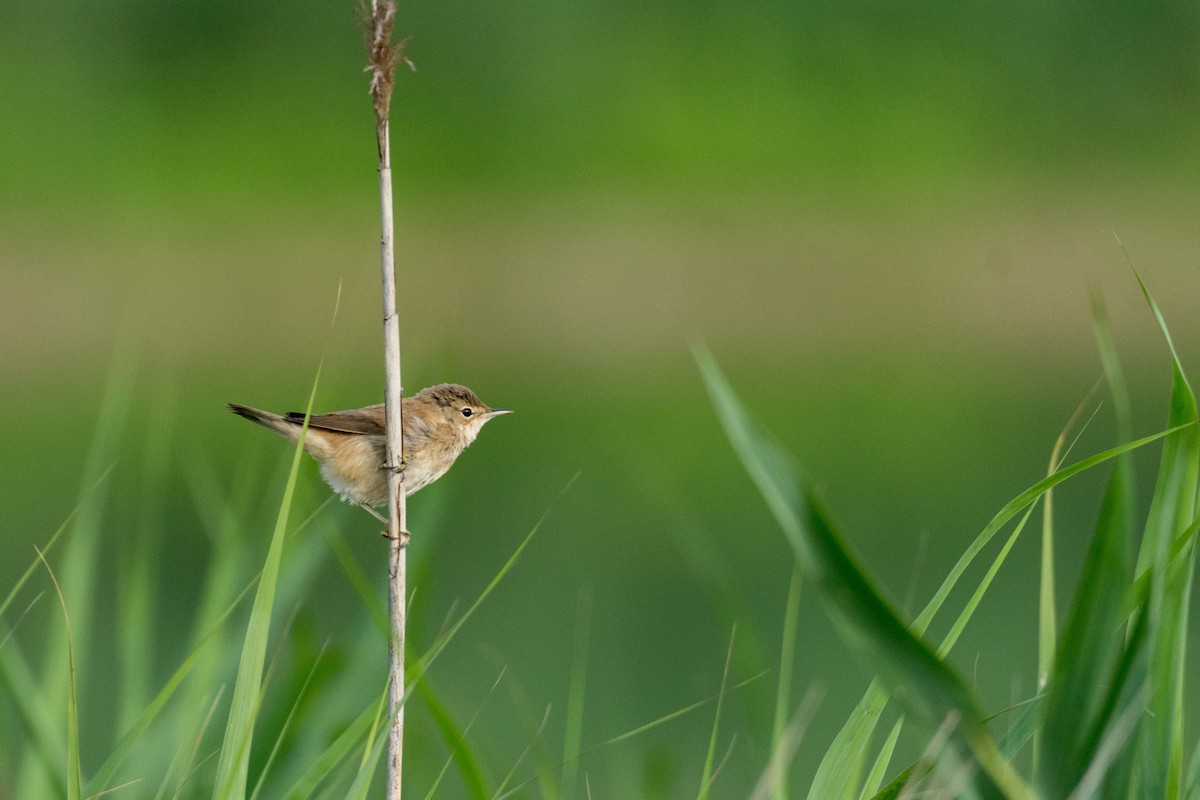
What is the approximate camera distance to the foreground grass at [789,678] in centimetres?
186

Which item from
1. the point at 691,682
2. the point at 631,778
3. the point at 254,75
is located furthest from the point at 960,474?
the point at 254,75

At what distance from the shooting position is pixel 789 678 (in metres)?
2.34

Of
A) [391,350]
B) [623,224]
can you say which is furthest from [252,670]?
[623,224]

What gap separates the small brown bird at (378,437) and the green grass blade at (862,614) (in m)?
2.14

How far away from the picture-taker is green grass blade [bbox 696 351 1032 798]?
1811 millimetres

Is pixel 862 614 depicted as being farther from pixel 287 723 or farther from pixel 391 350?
pixel 287 723

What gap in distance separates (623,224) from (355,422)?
1627 cm

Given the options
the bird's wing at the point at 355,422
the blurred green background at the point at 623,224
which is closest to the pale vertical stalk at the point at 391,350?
the bird's wing at the point at 355,422

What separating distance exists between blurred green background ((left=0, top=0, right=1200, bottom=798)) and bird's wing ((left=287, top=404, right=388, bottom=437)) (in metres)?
7.95

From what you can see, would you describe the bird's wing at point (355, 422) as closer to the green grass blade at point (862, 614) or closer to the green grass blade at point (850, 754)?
the green grass blade at point (850, 754)

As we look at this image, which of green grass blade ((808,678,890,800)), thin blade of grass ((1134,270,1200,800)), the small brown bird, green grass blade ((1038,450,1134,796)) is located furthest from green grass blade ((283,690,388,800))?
the small brown bird

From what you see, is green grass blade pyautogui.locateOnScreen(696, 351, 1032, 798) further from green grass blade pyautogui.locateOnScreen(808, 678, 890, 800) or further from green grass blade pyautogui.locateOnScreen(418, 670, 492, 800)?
green grass blade pyautogui.locateOnScreen(418, 670, 492, 800)

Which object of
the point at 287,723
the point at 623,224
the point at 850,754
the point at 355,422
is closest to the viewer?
the point at 850,754

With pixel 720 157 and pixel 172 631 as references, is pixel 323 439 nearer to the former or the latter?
pixel 172 631
